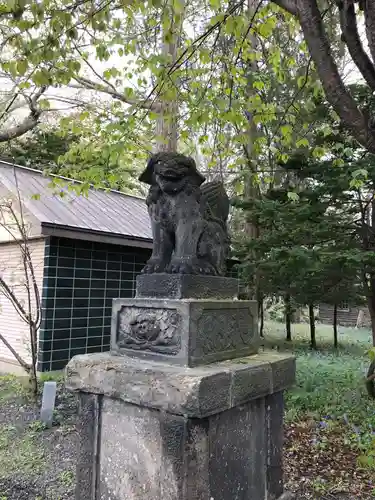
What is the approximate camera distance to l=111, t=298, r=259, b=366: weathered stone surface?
2451mm

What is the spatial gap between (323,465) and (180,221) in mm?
3140

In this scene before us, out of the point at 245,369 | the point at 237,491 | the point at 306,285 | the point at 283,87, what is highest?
the point at 283,87

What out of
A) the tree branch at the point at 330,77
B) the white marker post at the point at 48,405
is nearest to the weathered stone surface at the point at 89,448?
the white marker post at the point at 48,405

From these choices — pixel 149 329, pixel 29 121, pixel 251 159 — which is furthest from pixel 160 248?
pixel 29 121

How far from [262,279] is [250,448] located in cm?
462

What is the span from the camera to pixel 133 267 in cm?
878

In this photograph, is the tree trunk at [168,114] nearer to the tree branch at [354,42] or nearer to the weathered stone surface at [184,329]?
the tree branch at [354,42]

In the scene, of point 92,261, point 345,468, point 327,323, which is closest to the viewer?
point 345,468

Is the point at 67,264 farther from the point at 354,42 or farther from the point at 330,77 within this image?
the point at 354,42

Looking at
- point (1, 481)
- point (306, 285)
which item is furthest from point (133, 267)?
point (1, 481)

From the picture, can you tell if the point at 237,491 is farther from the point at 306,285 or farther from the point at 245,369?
the point at 306,285

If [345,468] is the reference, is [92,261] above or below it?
above

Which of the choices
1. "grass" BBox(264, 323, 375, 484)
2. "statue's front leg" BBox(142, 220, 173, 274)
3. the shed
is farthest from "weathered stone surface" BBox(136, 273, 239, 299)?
the shed

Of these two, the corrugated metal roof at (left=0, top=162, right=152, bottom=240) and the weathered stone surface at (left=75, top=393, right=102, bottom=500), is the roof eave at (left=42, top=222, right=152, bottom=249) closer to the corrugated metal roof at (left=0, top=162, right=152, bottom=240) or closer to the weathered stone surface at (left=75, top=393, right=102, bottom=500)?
the corrugated metal roof at (left=0, top=162, right=152, bottom=240)
